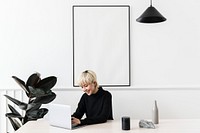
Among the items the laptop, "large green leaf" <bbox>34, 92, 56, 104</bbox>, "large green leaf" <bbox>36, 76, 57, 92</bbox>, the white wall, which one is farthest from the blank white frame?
the laptop

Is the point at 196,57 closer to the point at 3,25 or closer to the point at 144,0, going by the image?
the point at 144,0

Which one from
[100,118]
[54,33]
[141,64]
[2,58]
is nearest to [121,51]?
[141,64]

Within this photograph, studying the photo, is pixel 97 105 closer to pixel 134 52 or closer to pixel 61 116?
pixel 61 116

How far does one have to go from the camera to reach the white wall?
370cm

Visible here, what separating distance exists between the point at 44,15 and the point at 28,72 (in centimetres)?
72

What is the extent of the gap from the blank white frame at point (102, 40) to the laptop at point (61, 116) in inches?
45.0

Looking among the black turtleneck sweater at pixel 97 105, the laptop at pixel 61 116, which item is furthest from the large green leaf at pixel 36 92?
the laptop at pixel 61 116

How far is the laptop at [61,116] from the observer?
249cm

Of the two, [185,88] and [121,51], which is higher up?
[121,51]

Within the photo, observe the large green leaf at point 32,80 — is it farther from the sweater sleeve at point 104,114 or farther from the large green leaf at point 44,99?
the sweater sleeve at point 104,114

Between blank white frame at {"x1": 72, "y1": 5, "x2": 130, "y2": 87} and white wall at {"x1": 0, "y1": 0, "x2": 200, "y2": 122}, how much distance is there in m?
0.08

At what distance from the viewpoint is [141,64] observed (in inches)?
147

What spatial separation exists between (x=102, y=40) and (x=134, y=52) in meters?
0.42

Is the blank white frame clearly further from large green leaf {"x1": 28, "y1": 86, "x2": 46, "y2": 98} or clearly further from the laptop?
the laptop
